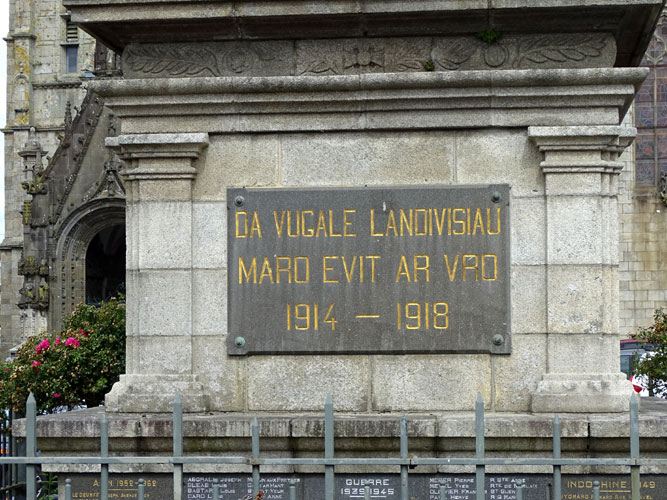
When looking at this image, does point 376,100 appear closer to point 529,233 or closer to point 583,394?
point 529,233

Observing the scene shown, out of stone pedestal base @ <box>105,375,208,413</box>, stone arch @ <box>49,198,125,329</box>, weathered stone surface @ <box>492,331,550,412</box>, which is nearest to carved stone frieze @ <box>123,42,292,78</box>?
stone pedestal base @ <box>105,375,208,413</box>

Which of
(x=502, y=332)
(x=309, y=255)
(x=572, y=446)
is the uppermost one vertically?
(x=309, y=255)

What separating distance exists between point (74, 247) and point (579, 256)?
35.7 meters

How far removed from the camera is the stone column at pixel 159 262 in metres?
7.55

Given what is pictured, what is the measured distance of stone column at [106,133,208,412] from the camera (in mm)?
7551

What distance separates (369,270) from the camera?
7.50 meters

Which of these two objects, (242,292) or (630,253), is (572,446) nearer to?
(242,292)

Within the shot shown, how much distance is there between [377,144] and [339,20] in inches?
35.3

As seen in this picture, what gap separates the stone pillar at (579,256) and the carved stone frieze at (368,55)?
A: 1.84ft

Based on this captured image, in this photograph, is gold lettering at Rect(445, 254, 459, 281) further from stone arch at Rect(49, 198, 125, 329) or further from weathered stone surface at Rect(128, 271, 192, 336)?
stone arch at Rect(49, 198, 125, 329)

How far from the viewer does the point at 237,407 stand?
7.55 m

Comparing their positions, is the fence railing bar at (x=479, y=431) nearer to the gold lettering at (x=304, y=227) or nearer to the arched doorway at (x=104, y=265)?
the gold lettering at (x=304, y=227)

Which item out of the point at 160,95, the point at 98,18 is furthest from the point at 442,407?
the point at 98,18

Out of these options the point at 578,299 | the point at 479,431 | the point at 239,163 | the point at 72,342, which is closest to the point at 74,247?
the point at 72,342
